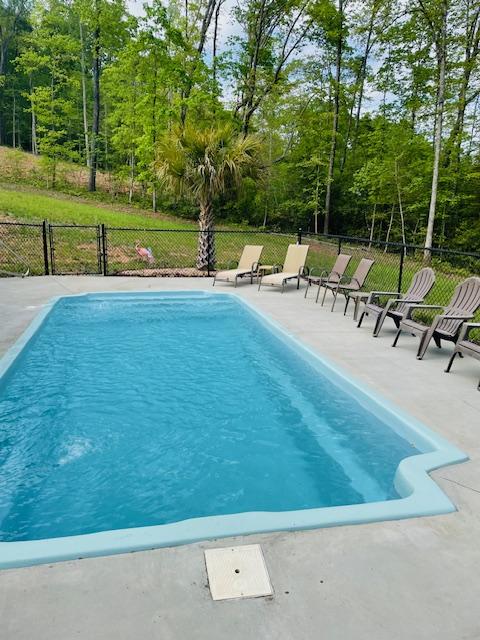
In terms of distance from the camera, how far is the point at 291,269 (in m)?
10.5

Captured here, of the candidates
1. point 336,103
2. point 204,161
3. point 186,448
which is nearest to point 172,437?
point 186,448

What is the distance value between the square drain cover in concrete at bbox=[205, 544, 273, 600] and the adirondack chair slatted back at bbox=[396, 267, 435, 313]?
486cm

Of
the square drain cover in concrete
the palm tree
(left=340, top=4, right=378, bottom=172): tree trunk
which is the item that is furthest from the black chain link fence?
(left=340, top=4, right=378, bottom=172): tree trunk

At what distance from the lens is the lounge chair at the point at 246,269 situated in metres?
10.3

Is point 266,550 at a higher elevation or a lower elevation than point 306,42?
lower

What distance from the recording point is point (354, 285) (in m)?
7.82

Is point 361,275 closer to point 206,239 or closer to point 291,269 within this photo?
point 291,269

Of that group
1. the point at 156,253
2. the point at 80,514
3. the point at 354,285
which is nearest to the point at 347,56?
the point at 156,253

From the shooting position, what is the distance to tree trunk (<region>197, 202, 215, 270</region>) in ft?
38.0

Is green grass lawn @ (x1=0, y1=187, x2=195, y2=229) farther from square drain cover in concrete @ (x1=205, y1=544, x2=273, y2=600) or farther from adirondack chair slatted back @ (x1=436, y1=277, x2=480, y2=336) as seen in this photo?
square drain cover in concrete @ (x1=205, y1=544, x2=273, y2=600)

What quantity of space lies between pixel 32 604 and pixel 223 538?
86 centimetres

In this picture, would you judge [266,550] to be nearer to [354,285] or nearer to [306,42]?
[354,285]

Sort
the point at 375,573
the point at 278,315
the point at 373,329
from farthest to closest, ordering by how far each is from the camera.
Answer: the point at 278,315 → the point at 373,329 → the point at 375,573

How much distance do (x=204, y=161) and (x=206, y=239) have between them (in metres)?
1.96
